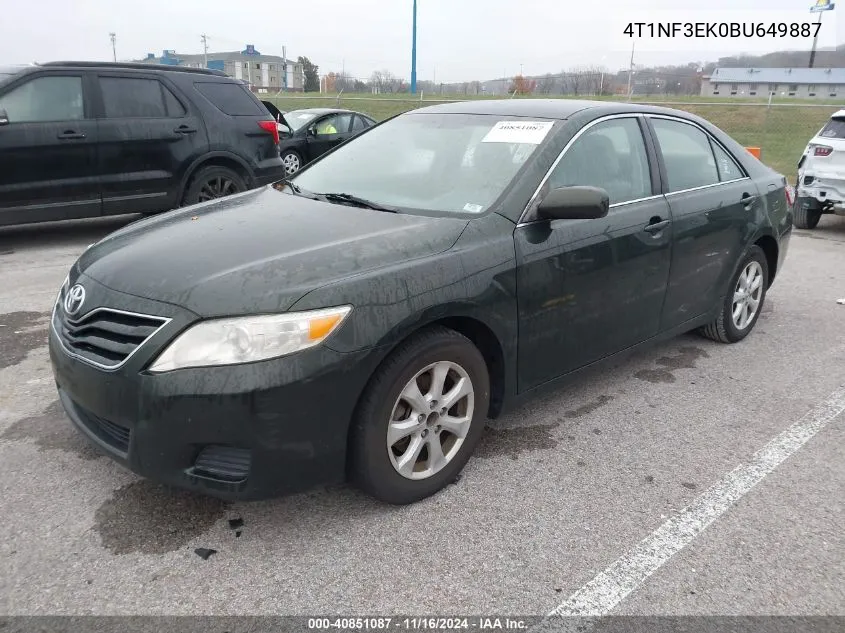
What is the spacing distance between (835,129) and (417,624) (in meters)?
→ 8.98

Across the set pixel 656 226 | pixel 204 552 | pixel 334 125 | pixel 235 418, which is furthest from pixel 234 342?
pixel 334 125

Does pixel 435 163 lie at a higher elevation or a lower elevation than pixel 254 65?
lower

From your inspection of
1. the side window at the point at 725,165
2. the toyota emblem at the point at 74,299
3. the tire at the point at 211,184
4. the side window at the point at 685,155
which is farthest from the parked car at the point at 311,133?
the toyota emblem at the point at 74,299

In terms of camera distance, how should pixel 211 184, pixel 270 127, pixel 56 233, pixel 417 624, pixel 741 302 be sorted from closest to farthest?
pixel 417 624 < pixel 741 302 < pixel 211 184 < pixel 56 233 < pixel 270 127

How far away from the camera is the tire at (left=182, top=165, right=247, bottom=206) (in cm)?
764

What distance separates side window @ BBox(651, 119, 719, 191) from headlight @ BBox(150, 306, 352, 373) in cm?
257

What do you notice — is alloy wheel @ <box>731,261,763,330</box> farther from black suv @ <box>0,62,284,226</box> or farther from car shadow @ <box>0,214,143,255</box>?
car shadow @ <box>0,214,143,255</box>

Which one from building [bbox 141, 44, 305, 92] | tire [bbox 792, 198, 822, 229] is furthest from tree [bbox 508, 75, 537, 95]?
building [bbox 141, 44, 305, 92]

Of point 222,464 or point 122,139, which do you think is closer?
point 222,464

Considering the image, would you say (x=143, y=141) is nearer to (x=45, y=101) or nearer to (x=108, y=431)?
(x=45, y=101)

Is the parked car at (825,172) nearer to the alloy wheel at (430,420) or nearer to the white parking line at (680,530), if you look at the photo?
the white parking line at (680,530)

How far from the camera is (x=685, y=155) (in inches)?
165

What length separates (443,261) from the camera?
276 cm

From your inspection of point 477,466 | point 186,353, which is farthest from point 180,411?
point 477,466
